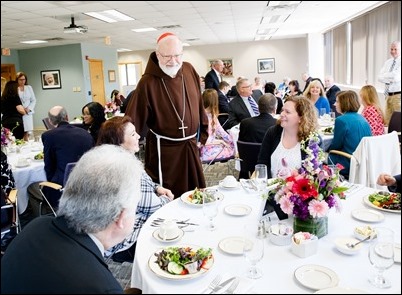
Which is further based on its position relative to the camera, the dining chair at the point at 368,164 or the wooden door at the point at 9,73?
the wooden door at the point at 9,73

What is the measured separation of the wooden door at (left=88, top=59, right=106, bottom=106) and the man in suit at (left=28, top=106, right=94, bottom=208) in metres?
9.42

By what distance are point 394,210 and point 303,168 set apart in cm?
50

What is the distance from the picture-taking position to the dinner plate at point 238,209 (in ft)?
5.74

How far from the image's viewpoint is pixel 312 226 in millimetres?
1408

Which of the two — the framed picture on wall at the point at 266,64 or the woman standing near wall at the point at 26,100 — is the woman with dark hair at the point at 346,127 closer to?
the woman standing near wall at the point at 26,100

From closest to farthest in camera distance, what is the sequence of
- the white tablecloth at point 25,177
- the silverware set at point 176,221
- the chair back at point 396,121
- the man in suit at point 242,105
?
the chair back at point 396,121
the silverware set at point 176,221
the white tablecloth at point 25,177
the man in suit at point 242,105

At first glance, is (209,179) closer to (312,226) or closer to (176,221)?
(176,221)

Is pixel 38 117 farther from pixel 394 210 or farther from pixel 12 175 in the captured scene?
pixel 394 210

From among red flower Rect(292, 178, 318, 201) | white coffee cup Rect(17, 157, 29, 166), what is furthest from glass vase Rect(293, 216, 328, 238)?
white coffee cup Rect(17, 157, 29, 166)

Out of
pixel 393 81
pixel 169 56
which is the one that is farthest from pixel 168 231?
pixel 169 56

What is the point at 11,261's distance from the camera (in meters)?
0.95

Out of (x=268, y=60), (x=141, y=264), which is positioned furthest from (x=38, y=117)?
(x=141, y=264)

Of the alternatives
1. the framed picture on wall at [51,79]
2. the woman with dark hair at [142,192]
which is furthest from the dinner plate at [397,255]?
the framed picture on wall at [51,79]

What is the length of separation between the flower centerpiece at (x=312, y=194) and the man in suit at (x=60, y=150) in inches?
89.4
